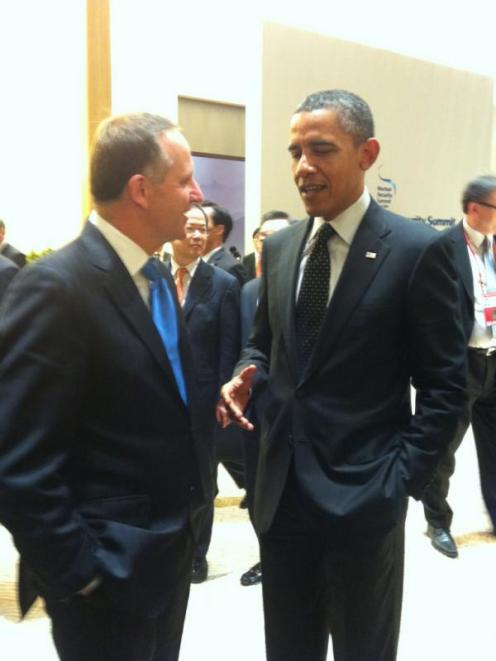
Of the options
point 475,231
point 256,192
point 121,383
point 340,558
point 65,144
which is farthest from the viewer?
point 65,144

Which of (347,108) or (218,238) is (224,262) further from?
(347,108)

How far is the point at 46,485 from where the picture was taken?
1.18m

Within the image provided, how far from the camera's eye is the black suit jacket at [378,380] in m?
1.56

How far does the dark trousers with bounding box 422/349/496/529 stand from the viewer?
10.9 ft

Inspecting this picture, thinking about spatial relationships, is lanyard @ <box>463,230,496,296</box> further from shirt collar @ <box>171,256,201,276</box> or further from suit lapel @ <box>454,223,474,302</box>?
shirt collar @ <box>171,256,201,276</box>

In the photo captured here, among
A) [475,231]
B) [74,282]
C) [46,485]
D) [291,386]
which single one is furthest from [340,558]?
[475,231]

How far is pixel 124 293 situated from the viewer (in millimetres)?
1310

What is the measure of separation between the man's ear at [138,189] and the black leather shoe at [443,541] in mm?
2694

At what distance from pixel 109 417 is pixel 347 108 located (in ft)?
3.01

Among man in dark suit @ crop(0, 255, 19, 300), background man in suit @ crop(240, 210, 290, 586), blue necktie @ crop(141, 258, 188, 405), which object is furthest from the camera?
man in dark suit @ crop(0, 255, 19, 300)

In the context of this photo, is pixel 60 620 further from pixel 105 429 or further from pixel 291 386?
pixel 291 386

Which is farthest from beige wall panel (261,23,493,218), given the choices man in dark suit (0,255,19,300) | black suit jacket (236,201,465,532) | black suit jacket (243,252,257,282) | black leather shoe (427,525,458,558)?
black suit jacket (236,201,465,532)

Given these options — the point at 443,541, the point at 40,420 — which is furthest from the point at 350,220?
the point at 443,541

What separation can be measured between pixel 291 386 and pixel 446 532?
2.19 m
